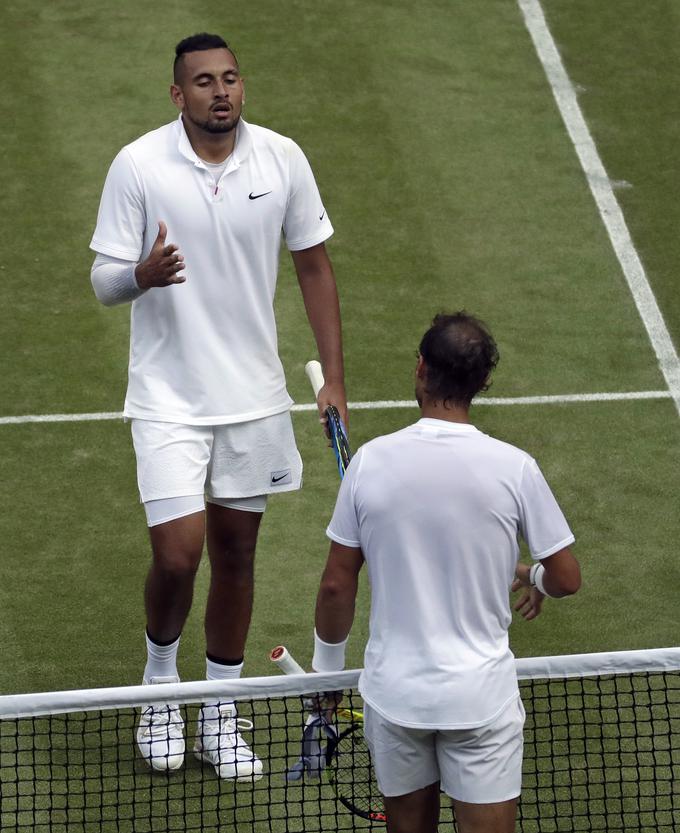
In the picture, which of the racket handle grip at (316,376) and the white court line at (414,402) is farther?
the white court line at (414,402)

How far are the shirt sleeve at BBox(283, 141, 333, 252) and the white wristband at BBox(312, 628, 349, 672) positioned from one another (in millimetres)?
1889

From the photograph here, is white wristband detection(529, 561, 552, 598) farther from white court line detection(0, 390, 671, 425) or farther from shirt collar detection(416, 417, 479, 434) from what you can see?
white court line detection(0, 390, 671, 425)

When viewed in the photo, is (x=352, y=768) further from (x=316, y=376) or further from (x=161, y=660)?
(x=316, y=376)

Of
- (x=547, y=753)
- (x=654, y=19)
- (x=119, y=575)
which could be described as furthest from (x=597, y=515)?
(x=654, y=19)

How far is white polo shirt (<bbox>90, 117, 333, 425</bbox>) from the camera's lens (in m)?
6.15

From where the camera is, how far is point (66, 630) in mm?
7539

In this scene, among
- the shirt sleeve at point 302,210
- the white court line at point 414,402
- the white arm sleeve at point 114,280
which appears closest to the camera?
the white arm sleeve at point 114,280

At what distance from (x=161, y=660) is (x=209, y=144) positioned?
214 centimetres

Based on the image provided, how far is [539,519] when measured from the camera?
15.7ft

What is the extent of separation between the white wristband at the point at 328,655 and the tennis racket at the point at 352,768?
1.40 feet

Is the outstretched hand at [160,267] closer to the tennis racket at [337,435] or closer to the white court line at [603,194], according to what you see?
the tennis racket at [337,435]

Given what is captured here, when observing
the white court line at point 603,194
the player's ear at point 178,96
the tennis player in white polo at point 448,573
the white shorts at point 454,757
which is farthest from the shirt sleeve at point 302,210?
the white court line at point 603,194

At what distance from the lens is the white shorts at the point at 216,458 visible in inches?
246

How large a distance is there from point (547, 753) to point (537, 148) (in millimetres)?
6134
